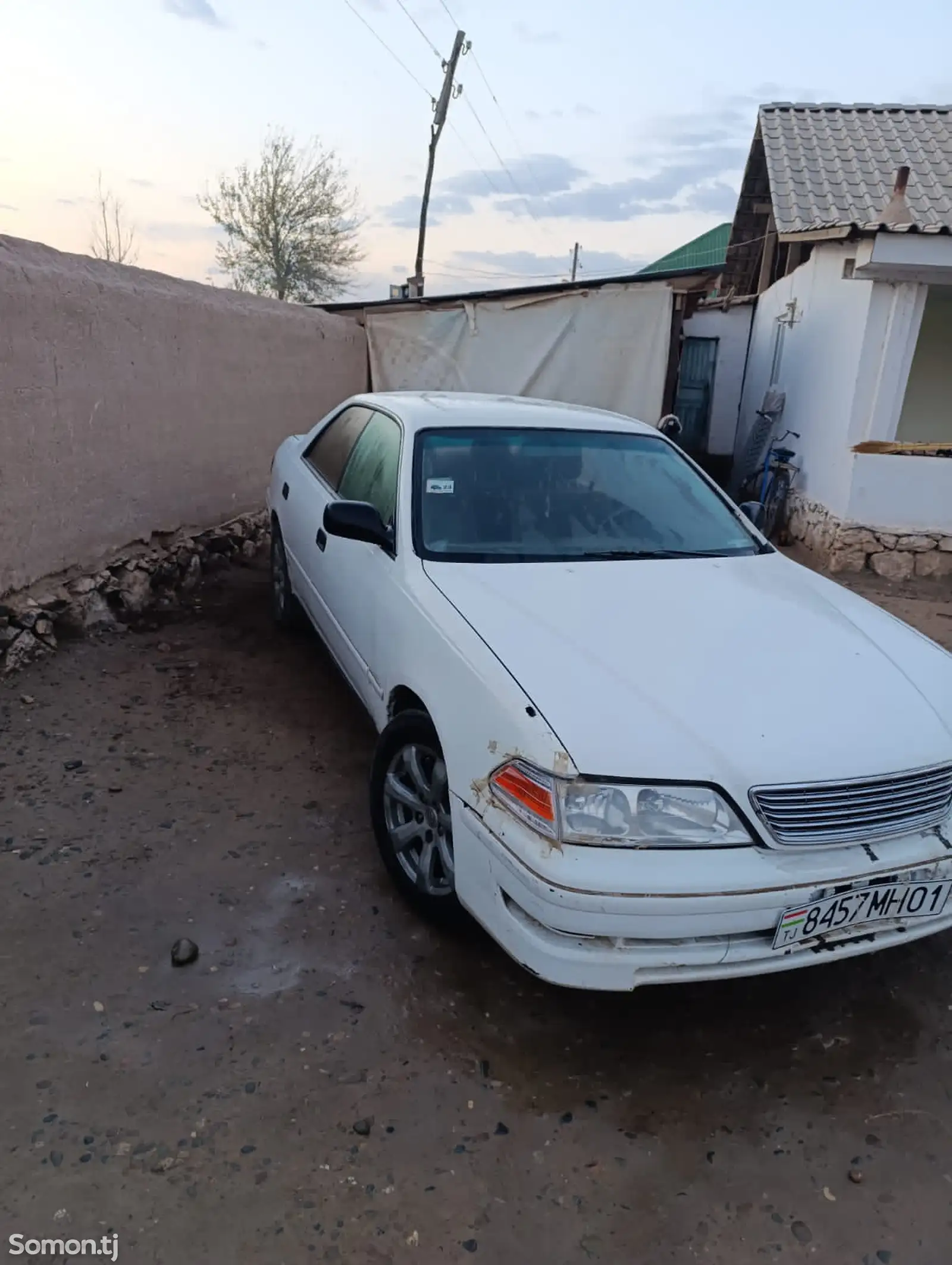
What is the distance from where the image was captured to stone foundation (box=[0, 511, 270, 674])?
4.36 meters

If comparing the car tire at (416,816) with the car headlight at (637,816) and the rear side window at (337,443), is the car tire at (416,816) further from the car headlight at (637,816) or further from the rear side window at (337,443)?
the rear side window at (337,443)

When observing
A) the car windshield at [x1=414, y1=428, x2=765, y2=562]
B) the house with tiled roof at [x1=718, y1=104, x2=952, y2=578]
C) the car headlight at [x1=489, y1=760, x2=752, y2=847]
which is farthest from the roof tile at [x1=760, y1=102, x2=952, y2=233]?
the car headlight at [x1=489, y1=760, x2=752, y2=847]

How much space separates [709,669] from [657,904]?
694 mm

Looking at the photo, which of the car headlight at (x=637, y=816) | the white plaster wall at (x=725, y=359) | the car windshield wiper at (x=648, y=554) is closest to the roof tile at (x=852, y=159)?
the white plaster wall at (x=725, y=359)

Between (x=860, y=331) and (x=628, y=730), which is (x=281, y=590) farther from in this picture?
(x=860, y=331)

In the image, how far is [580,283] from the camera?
895 cm

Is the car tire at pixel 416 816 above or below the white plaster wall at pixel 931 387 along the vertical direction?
below

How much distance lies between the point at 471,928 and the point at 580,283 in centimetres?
789

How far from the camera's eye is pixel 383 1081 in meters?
2.13

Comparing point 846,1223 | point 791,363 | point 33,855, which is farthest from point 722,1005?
point 791,363

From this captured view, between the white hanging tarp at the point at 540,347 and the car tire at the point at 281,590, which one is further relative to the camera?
the white hanging tarp at the point at 540,347

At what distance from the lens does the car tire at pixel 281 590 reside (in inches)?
198

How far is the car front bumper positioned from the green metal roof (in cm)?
1605

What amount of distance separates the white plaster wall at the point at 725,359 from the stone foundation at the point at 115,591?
10.2 metres
